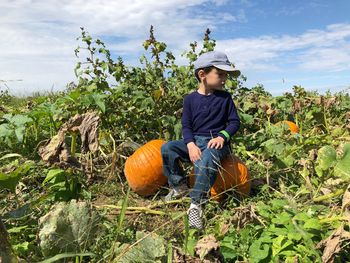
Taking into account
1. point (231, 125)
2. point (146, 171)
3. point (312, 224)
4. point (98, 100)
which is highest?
point (98, 100)

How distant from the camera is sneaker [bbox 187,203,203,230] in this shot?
285 cm

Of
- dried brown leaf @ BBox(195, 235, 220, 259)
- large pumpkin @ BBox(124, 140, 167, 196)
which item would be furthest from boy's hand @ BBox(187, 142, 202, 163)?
dried brown leaf @ BBox(195, 235, 220, 259)

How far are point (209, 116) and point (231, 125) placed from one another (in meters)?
0.19

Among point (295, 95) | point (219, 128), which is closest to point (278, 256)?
point (219, 128)

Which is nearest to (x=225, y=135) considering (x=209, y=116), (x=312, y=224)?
(x=209, y=116)

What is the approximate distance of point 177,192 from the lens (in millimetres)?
3471

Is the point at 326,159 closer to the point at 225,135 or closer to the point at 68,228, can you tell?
the point at 225,135

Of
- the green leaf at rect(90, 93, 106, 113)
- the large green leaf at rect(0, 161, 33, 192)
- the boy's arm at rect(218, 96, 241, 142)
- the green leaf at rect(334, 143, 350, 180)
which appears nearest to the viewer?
the large green leaf at rect(0, 161, 33, 192)

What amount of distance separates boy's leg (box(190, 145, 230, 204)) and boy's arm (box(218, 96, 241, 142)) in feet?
0.46

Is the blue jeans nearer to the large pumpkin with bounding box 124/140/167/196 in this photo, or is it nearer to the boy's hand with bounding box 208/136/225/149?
the boy's hand with bounding box 208/136/225/149

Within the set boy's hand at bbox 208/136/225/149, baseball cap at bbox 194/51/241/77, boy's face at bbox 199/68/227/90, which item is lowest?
boy's hand at bbox 208/136/225/149

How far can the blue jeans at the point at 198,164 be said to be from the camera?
3.15 m

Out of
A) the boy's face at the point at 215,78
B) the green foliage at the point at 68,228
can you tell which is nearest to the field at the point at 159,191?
the green foliage at the point at 68,228

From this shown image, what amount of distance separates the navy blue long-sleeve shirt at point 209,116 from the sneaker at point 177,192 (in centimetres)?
36
